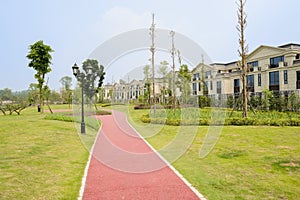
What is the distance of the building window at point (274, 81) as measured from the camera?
92.6 feet

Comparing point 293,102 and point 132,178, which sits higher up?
point 293,102

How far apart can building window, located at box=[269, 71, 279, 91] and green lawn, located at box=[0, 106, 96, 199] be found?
24.7 m

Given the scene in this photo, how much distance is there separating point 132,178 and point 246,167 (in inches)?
110

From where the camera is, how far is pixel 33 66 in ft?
79.4

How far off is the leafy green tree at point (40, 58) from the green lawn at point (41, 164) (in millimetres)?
14424

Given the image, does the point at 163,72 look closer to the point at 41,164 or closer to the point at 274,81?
the point at 274,81

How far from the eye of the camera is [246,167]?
19.5ft

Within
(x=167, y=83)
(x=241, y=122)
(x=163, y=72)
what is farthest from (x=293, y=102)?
(x=167, y=83)

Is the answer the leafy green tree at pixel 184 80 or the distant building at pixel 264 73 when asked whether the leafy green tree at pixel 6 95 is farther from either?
the distant building at pixel 264 73

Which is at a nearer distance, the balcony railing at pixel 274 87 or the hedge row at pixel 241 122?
the hedge row at pixel 241 122

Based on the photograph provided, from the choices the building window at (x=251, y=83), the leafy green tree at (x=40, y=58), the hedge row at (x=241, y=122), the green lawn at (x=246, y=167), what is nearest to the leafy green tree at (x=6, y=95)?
the leafy green tree at (x=40, y=58)

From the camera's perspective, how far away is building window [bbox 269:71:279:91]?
92.6 ft

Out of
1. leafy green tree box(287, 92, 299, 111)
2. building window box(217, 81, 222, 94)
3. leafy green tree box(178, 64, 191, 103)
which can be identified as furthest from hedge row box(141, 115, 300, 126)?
building window box(217, 81, 222, 94)

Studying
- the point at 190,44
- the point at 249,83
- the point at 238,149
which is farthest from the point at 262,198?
the point at 249,83
